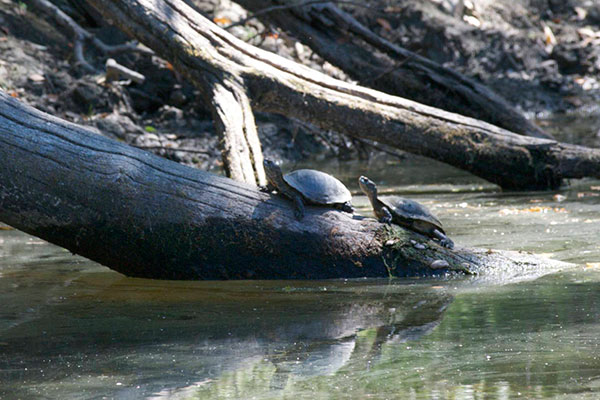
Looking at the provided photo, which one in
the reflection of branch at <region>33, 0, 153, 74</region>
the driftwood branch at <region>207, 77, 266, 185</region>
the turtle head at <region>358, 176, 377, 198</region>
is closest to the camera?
the turtle head at <region>358, 176, 377, 198</region>

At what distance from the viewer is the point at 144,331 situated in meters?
3.88

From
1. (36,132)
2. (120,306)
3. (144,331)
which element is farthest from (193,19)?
(144,331)

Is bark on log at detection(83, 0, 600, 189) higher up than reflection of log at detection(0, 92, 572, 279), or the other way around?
bark on log at detection(83, 0, 600, 189)

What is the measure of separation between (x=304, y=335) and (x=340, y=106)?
4174 millimetres

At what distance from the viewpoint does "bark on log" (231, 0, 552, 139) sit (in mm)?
9188

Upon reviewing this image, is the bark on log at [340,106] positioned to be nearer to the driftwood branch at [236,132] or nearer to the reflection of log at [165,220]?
the driftwood branch at [236,132]

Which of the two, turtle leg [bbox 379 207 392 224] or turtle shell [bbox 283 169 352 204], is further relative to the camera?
turtle leg [bbox 379 207 392 224]

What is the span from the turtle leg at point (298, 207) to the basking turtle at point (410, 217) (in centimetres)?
53

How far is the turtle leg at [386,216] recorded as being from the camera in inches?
207

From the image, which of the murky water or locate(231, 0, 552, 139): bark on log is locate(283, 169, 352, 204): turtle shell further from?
locate(231, 0, 552, 139): bark on log

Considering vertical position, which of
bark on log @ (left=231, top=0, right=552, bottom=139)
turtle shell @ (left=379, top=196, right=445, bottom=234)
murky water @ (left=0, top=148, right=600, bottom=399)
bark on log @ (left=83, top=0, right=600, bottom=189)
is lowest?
murky water @ (left=0, top=148, right=600, bottom=399)

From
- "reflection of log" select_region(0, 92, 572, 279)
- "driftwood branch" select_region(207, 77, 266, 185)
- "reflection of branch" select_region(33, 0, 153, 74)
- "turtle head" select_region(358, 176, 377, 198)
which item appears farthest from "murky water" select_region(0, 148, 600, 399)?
"reflection of branch" select_region(33, 0, 153, 74)

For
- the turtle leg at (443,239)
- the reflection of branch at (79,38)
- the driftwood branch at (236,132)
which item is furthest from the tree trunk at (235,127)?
the reflection of branch at (79,38)

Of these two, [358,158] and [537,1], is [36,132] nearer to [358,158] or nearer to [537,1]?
[358,158]
